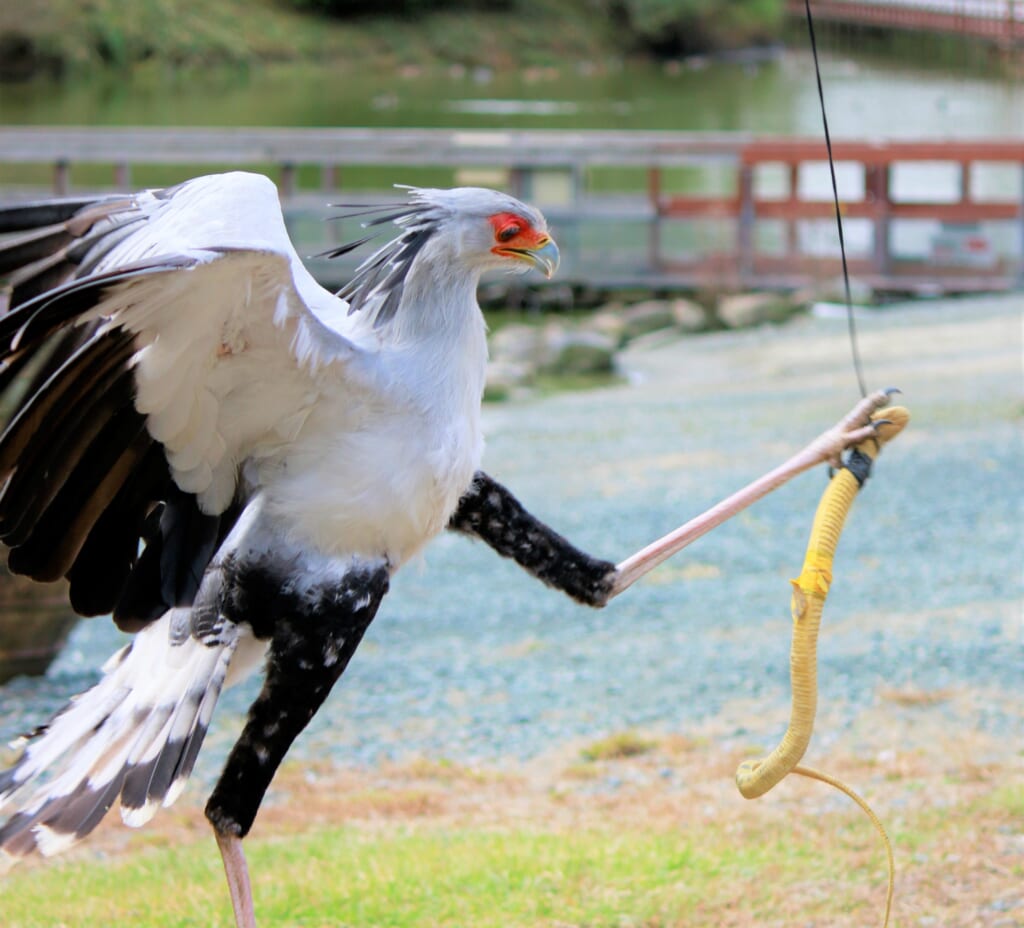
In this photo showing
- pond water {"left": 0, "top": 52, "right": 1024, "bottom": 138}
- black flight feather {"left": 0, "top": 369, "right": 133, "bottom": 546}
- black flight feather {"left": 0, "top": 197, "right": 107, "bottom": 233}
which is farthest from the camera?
pond water {"left": 0, "top": 52, "right": 1024, "bottom": 138}

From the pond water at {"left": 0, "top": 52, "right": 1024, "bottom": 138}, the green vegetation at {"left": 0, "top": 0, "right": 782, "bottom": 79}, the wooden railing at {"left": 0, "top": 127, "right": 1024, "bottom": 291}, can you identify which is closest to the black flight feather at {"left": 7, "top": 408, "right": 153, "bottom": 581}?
the wooden railing at {"left": 0, "top": 127, "right": 1024, "bottom": 291}

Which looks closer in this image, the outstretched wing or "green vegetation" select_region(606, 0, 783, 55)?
the outstretched wing

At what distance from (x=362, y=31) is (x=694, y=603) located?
98.5 feet

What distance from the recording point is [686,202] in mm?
15062

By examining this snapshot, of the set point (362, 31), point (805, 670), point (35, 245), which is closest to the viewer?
point (805, 670)

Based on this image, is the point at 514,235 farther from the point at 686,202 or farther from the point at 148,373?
the point at 686,202

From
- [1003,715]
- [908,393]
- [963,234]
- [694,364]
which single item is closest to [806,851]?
[1003,715]

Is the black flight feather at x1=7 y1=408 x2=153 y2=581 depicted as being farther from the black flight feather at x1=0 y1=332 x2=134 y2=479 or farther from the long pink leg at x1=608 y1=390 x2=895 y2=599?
the long pink leg at x1=608 y1=390 x2=895 y2=599

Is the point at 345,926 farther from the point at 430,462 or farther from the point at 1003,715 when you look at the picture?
the point at 1003,715

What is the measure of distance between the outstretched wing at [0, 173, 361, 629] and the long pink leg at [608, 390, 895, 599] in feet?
2.98

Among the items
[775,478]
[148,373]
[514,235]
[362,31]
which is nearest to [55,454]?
[148,373]

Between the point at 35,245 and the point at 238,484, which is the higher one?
the point at 35,245

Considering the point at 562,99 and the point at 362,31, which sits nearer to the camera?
the point at 562,99

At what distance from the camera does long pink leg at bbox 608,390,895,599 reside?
343cm
